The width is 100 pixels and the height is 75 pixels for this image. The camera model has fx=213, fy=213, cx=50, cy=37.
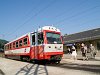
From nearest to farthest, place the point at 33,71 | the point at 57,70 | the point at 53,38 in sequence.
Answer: the point at 57,70, the point at 33,71, the point at 53,38

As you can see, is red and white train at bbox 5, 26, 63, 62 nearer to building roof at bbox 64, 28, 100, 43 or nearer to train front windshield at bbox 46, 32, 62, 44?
train front windshield at bbox 46, 32, 62, 44

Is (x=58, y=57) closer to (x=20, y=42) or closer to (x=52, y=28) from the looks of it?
(x=52, y=28)

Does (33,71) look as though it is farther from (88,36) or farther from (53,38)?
(88,36)

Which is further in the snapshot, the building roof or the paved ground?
the building roof

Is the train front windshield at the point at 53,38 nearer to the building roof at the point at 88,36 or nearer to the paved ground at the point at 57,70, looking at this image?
the paved ground at the point at 57,70

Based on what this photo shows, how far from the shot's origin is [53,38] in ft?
62.6

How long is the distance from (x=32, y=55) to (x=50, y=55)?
2249 mm

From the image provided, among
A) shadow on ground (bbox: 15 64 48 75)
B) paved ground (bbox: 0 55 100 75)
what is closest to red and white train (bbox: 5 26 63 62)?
paved ground (bbox: 0 55 100 75)

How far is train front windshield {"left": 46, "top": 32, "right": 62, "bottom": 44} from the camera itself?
61.3ft

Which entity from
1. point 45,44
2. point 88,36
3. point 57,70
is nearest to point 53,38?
point 45,44

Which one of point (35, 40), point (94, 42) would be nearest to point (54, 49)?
point (35, 40)

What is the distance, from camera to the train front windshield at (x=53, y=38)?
61.3 feet

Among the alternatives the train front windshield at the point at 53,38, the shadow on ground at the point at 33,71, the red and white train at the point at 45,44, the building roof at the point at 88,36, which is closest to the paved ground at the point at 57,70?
the shadow on ground at the point at 33,71

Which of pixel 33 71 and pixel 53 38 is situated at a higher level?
pixel 53 38
